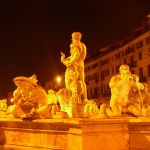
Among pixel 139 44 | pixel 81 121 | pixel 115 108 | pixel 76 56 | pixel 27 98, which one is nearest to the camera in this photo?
pixel 81 121

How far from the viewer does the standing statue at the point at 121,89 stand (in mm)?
10836

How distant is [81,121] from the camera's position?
27.7 feet

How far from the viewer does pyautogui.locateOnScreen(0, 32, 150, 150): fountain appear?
857cm

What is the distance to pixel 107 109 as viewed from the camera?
35.1ft

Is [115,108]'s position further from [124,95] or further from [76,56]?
[76,56]

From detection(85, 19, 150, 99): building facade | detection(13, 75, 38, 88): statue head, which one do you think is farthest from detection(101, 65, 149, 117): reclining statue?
detection(85, 19, 150, 99): building facade

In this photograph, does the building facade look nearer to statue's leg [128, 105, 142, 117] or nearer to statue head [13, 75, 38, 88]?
statue head [13, 75, 38, 88]

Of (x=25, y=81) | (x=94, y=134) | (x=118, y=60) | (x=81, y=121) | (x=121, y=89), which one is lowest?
(x=94, y=134)

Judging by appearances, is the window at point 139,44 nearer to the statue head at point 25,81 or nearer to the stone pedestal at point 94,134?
the statue head at point 25,81

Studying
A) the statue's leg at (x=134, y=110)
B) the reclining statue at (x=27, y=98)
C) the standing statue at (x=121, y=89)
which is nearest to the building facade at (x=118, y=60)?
the reclining statue at (x=27, y=98)

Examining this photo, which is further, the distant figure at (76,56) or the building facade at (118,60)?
the building facade at (118,60)

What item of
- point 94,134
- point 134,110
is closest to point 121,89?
point 134,110

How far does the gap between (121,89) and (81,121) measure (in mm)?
2934

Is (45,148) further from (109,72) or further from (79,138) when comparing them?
(109,72)
